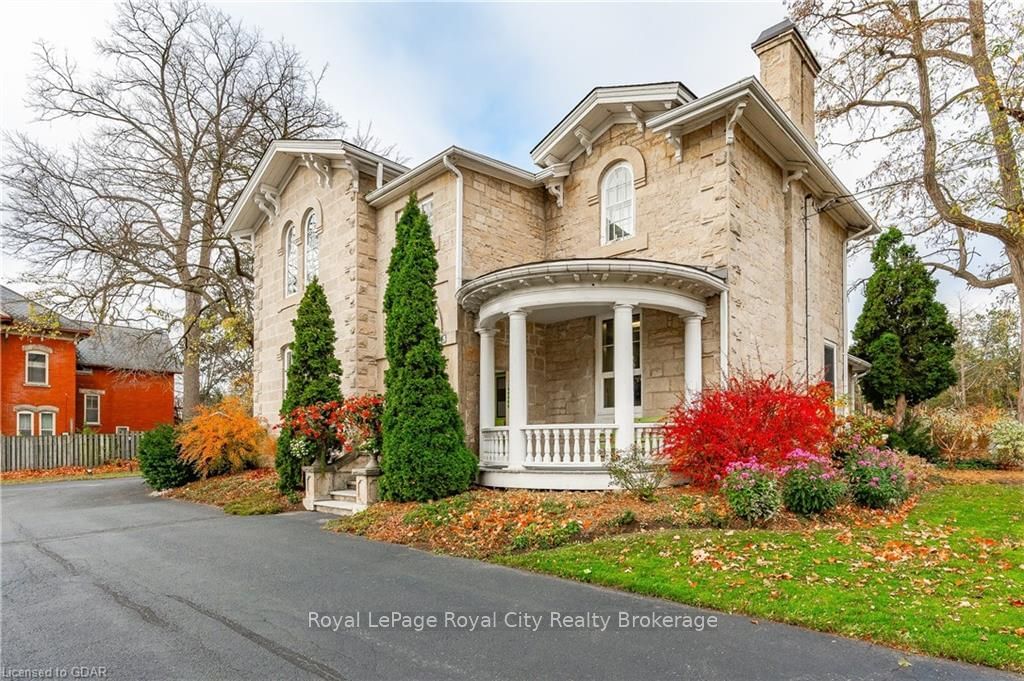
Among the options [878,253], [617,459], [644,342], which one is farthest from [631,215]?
[878,253]

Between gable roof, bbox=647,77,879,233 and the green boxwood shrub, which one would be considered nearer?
gable roof, bbox=647,77,879,233

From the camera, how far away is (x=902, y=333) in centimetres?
1772

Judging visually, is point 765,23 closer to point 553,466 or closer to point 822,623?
point 553,466

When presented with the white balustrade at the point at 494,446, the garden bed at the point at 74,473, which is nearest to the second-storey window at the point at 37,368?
the garden bed at the point at 74,473

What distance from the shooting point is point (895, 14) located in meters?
15.3

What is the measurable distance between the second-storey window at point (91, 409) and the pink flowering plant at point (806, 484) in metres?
30.8

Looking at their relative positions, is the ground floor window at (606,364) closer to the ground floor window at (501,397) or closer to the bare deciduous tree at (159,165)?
the ground floor window at (501,397)

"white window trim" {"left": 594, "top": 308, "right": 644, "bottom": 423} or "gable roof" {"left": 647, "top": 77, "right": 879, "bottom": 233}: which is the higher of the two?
"gable roof" {"left": 647, "top": 77, "right": 879, "bottom": 233}

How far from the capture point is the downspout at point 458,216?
463 inches

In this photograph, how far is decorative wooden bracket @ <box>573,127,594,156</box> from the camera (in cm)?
1233

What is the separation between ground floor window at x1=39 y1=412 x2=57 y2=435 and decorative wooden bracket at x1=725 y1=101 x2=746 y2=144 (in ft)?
95.6

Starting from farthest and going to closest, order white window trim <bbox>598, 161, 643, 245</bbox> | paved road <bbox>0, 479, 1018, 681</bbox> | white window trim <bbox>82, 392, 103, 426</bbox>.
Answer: white window trim <bbox>82, 392, 103, 426</bbox> < white window trim <bbox>598, 161, 643, 245</bbox> < paved road <bbox>0, 479, 1018, 681</bbox>

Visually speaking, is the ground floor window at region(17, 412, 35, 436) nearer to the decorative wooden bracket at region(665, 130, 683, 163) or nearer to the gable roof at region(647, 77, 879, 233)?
the gable roof at region(647, 77, 879, 233)

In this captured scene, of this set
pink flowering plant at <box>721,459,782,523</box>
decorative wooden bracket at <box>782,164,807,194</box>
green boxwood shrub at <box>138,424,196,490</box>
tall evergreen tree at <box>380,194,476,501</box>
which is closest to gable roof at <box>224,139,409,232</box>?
tall evergreen tree at <box>380,194,476,501</box>
